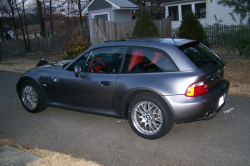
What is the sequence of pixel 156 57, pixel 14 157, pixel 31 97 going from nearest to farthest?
pixel 14 157 < pixel 156 57 < pixel 31 97

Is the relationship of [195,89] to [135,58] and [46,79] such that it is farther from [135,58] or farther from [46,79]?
[46,79]

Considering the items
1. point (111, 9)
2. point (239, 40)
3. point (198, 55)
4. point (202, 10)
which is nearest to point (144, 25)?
point (239, 40)

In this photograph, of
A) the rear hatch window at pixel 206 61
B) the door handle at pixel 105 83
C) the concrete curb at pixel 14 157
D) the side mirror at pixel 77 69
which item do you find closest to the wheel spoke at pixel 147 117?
the door handle at pixel 105 83

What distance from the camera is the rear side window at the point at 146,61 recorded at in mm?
4344

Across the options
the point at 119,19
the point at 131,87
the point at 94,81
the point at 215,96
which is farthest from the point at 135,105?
the point at 119,19

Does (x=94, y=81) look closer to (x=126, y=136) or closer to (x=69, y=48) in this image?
(x=126, y=136)

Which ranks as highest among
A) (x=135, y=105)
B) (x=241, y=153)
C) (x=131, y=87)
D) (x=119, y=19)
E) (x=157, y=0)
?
(x=157, y=0)

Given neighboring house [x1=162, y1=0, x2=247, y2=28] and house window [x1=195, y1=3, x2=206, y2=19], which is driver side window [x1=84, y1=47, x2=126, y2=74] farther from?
house window [x1=195, y1=3, x2=206, y2=19]

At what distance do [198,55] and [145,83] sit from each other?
1.07 metres

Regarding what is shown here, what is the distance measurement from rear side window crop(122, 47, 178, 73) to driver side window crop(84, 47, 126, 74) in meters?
0.18

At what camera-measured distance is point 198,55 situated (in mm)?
4578

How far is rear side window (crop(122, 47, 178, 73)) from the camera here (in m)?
4.34

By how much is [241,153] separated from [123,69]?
229 cm

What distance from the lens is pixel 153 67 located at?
14.6 ft
